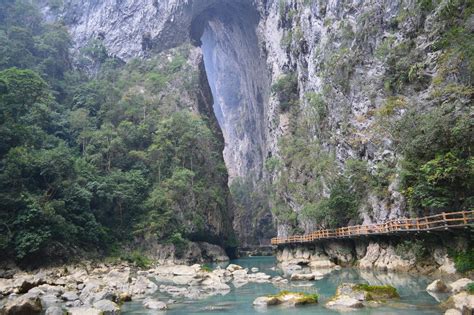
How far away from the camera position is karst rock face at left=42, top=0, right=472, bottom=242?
25.9m

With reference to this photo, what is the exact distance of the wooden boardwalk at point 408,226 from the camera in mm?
15328

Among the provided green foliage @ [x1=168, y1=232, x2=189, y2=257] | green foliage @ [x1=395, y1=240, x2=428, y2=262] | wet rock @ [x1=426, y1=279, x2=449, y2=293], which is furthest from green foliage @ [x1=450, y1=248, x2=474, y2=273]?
green foliage @ [x1=168, y1=232, x2=189, y2=257]

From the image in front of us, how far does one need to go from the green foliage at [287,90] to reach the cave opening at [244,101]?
44.0 ft

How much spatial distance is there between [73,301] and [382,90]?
23.3 metres

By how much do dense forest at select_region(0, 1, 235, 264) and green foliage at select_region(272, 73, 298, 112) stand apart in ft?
35.1

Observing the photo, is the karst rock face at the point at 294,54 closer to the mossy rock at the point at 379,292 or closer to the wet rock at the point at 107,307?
the mossy rock at the point at 379,292

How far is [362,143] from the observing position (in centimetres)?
2814

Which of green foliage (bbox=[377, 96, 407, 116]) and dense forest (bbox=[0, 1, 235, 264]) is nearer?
green foliage (bbox=[377, 96, 407, 116])

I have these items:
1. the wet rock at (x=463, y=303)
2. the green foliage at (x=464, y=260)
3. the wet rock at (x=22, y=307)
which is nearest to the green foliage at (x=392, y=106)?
the green foliage at (x=464, y=260)

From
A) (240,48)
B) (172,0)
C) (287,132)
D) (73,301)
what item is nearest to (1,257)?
(73,301)

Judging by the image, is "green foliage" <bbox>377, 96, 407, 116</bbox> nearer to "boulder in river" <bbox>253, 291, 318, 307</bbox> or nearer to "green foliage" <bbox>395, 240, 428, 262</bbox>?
"green foliage" <bbox>395, 240, 428, 262</bbox>

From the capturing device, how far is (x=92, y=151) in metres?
40.2

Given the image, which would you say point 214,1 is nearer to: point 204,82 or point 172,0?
point 172,0

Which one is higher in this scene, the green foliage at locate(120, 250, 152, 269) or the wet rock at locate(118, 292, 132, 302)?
the green foliage at locate(120, 250, 152, 269)
